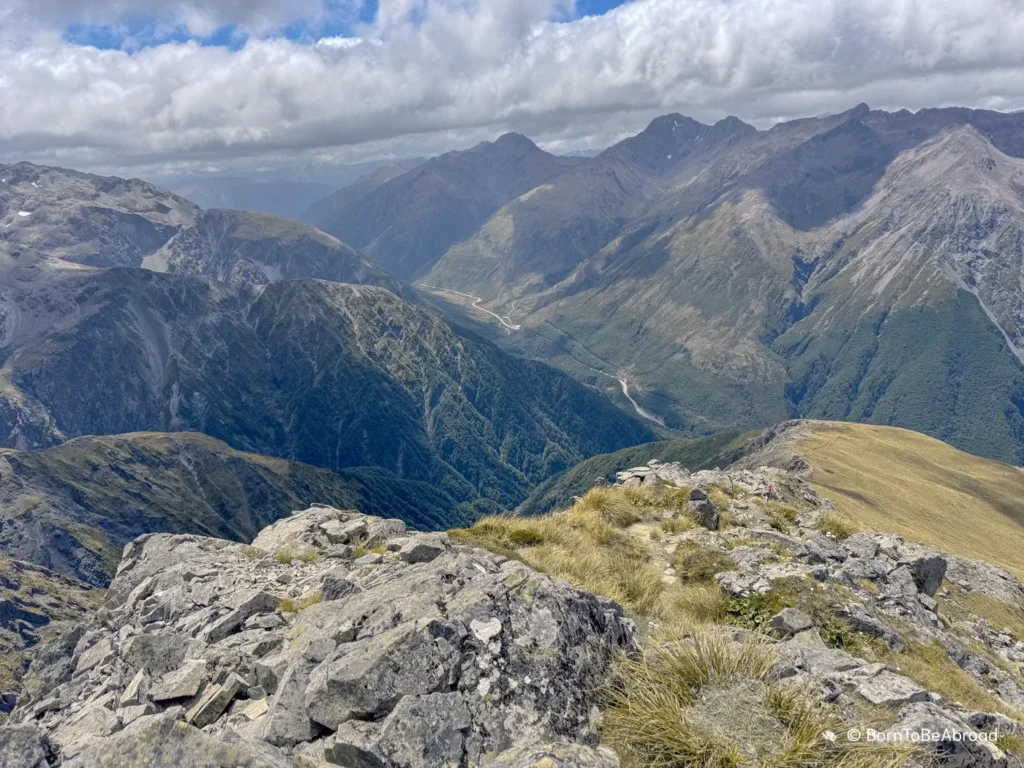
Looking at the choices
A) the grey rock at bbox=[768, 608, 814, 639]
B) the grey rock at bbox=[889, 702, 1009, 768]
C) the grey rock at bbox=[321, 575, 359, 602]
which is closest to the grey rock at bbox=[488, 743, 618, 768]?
the grey rock at bbox=[889, 702, 1009, 768]

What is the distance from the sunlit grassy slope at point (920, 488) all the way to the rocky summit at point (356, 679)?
4761 cm

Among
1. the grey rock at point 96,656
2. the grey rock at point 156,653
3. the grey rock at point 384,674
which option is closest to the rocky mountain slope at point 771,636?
the grey rock at point 384,674

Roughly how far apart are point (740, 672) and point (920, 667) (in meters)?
9.23

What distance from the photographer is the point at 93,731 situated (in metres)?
11.2

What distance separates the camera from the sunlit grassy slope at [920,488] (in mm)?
84188

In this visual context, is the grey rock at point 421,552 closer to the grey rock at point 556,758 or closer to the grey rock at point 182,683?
the grey rock at point 182,683

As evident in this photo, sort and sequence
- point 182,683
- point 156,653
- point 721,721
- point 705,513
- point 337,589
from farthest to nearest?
point 705,513 → point 337,589 → point 156,653 → point 182,683 → point 721,721

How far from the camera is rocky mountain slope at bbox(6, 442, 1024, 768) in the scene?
331 inches

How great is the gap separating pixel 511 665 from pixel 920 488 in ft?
422

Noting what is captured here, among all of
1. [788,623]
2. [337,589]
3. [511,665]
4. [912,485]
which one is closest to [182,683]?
[337,589]

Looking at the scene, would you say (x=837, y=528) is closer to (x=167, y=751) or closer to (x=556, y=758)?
(x=556, y=758)

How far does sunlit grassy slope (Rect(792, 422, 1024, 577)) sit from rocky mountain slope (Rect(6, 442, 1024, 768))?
127ft

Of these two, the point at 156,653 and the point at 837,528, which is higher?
the point at 156,653

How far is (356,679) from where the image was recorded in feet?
30.3
